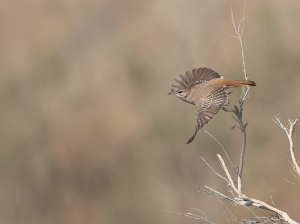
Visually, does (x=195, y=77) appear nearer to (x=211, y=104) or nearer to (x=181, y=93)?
(x=181, y=93)

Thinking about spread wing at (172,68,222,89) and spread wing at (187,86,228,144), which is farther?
spread wing at (172,68,222,89)

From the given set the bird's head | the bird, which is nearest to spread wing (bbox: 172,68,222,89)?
the bird

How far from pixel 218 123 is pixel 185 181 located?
145 centimetres

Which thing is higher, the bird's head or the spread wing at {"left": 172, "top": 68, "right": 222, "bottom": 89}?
the spread wing at {"left": 172, "top": 68, "right": 222, "bottom": 89}

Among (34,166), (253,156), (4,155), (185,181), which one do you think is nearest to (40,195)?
(34,166)

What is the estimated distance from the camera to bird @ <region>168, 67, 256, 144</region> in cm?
274

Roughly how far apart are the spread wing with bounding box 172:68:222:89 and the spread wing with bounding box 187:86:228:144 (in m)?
0.40

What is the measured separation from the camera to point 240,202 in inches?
84.4

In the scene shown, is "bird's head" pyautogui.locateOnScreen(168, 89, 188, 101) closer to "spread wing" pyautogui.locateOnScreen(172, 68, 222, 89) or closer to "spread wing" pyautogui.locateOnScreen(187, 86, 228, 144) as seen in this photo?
"spread wing" pyautogui.locateOnScreen(172, 68, 222, 89)

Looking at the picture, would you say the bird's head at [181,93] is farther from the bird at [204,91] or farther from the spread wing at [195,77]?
the spread wing at [195,77]

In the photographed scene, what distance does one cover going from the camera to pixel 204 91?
3.20m

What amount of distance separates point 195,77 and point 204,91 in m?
0.47

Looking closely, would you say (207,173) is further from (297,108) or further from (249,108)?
(297,108)

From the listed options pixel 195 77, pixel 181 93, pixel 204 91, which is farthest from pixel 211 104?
pixel 195 77
